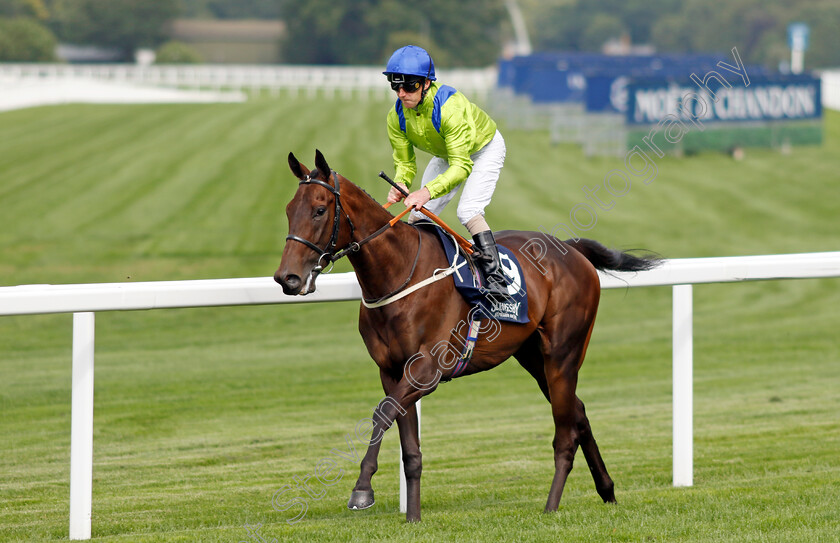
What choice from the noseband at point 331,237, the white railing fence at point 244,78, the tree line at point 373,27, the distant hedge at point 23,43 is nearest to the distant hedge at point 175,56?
the tree line at point 373,27

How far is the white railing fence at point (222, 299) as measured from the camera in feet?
14.9

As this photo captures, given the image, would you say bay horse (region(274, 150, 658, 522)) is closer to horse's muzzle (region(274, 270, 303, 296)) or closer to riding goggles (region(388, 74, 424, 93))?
horse's muzzle (region(274, 270, 303, 296))

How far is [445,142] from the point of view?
4898 millimetres

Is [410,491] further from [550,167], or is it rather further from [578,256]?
[550,167]

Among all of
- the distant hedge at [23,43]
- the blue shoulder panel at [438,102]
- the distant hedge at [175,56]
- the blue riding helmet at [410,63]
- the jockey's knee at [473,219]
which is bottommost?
the jockey's knee at [473,219]

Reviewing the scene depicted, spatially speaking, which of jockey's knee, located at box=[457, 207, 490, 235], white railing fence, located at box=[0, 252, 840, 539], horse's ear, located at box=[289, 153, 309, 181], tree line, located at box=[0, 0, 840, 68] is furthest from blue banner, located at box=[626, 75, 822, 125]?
tree line, located at box=[0, 0, 840, 68]

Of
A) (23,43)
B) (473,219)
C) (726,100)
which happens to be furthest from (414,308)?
(23,43)

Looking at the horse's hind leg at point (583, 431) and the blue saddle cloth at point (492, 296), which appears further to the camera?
the horse's hind leg at point (583, 431)

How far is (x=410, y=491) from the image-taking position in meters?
4.63

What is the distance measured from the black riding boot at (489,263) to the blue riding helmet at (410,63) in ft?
2.55

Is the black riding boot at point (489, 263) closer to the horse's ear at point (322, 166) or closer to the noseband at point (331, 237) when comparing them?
the noseband at point (331, 237)

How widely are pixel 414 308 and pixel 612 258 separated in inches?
54.3

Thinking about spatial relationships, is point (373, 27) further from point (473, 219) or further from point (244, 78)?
point (473, 219)

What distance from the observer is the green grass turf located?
4895 millimetres
